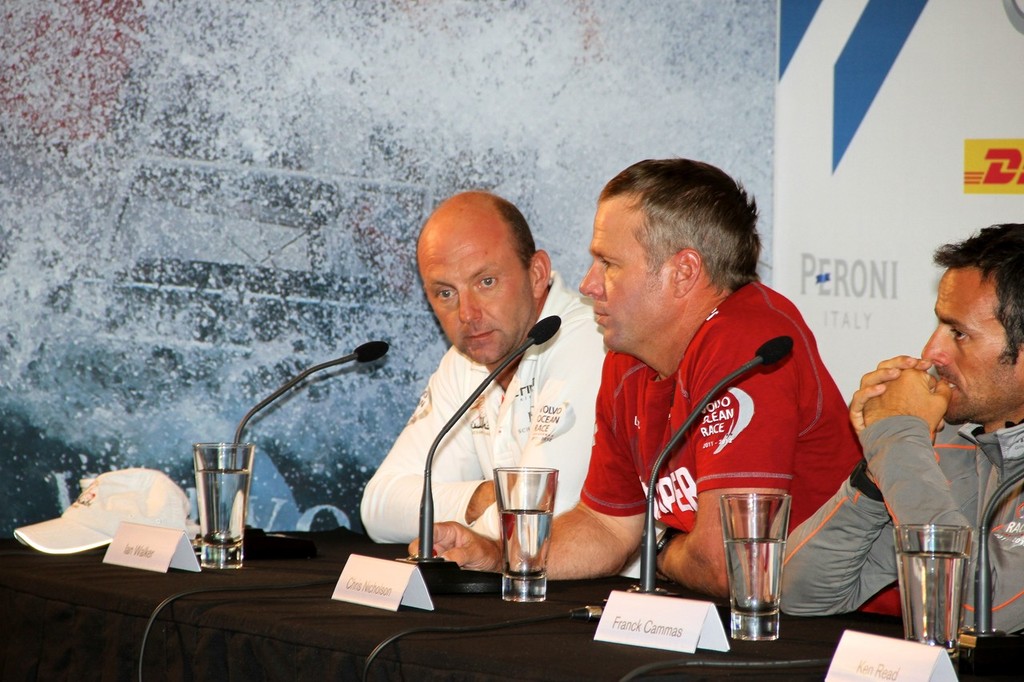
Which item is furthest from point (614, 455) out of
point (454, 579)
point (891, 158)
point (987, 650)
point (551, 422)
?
point (891, 158)

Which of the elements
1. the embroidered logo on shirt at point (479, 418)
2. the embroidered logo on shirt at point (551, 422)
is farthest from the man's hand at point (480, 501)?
the embroidered logo on shirt at point (479, 418)

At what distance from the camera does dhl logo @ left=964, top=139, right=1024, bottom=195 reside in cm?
289

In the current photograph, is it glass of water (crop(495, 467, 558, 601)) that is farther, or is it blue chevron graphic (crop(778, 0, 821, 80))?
blue chevron graphic (crop(778, 0, 821, 80))

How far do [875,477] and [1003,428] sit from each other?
12.3 inches

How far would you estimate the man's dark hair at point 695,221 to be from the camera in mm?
2016

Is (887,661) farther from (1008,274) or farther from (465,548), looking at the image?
(465,548)

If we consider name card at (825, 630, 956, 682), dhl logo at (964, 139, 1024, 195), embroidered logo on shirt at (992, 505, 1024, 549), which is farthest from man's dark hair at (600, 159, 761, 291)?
dhl logo at (964, 139, 1024, 195)

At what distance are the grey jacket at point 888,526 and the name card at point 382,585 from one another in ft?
1.59

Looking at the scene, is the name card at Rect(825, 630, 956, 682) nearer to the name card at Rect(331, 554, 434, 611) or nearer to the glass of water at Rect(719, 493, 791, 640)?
the glass of water at Rect(719, 493, 791, 640)

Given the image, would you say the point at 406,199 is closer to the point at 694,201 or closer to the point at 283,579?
the point at 694,201

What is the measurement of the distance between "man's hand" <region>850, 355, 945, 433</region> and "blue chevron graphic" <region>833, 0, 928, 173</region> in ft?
4.84

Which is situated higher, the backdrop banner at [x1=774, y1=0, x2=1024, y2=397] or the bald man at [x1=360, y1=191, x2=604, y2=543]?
the backdrop banner at [x1=774, y1=0, x2=1024, y2=397]

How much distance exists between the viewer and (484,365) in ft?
9.23

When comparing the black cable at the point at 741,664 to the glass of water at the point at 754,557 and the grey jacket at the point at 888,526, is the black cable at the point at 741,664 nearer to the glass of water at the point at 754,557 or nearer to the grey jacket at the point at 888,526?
the glass of water at the point at 754,557
